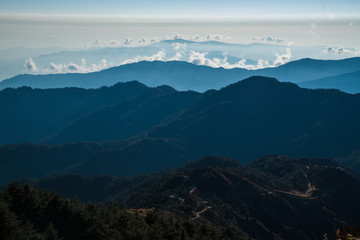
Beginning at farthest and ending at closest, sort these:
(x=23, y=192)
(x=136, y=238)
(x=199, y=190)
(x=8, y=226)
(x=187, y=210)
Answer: (x=199, y=190), (x=187, y=210), (x=23, y=192), (x=136, y=238), (x=8, y=226)

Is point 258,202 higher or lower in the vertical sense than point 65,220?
lower

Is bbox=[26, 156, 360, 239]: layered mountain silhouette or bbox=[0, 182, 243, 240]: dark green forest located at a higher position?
bbox=[0, 182, 243, 240]: dark green forest

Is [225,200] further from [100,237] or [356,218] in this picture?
[100,237]

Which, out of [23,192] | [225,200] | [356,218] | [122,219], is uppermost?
[23,192]

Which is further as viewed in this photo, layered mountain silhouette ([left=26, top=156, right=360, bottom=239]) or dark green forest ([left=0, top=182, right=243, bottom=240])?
layered mountain silhouette ([left=26, top=156, right=360, bottom=239])

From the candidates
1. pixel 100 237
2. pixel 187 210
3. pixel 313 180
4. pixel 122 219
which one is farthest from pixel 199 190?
pixel 100 237

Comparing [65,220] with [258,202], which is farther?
[258,202]

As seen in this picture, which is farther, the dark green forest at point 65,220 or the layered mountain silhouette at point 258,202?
the layered mountain silhouette at point 258,202

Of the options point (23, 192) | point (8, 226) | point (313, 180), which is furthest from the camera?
point (313, 180)

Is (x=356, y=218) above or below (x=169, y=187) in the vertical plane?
below

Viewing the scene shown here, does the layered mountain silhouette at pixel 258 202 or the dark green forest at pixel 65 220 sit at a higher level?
the dark green forest at pixel 65 220

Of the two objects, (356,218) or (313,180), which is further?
(313,180)
